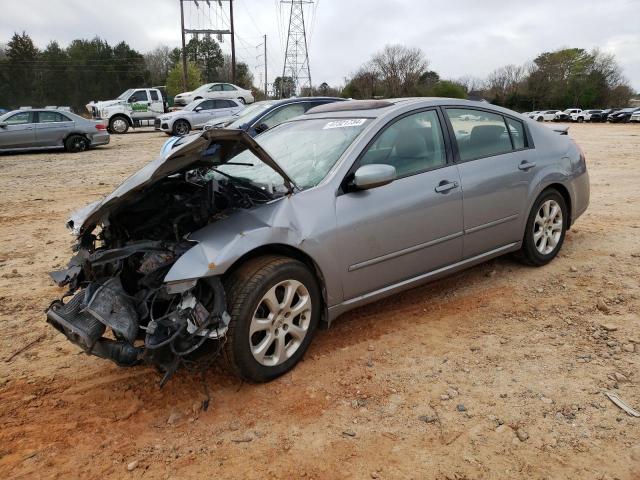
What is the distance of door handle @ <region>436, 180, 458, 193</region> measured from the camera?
3.67 meters

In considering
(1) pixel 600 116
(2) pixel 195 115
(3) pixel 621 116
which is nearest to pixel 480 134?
(2) pixel 195 115

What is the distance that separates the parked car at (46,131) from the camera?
49.5 ft

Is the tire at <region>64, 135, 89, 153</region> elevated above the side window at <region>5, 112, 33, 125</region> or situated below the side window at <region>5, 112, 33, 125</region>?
below

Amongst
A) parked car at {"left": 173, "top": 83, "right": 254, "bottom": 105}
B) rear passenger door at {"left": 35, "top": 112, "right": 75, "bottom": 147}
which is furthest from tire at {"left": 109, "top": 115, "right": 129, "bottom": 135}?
rear passenger door at {"left": 35, "top": 112, "right": 75, "bottom": 147}

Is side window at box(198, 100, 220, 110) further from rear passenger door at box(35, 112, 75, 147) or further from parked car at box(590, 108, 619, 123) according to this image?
parked car at box(590, 108, 619, 123)

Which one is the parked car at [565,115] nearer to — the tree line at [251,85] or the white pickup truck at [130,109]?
the tree line at [251,85]

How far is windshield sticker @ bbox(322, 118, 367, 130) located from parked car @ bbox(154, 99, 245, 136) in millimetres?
16883

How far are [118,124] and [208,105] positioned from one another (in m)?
6.51

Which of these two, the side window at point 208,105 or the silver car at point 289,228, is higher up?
the side window at point 208,105

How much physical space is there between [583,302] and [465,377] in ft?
5.21

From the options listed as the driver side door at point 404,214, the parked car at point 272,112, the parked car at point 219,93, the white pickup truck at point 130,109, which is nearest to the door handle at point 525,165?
the driver side door at point 404,214

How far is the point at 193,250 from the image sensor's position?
2.79m

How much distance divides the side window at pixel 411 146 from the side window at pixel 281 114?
218 inches

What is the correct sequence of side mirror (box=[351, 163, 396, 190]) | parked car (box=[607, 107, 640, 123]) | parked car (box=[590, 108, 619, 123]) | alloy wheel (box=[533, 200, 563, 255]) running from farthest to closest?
1. parked car (box=[590, 108, 619, 123])
2. parked car (box=[607, 107, 640, 123])
3. alloy wheel (box=[533, 200, 563, 255])
4. side mirror (box=[351, 163, 396, 190])
